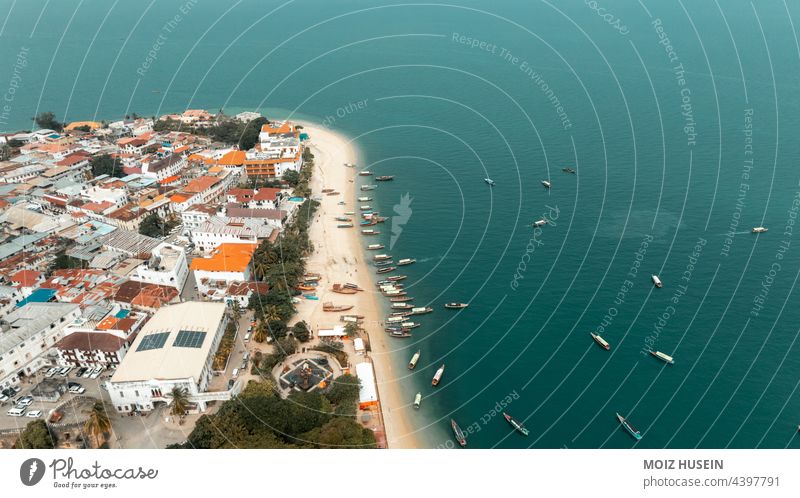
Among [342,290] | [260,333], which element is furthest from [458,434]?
[342,290]

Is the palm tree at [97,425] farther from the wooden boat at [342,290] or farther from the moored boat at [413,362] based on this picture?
the wooden boat at [342,290]

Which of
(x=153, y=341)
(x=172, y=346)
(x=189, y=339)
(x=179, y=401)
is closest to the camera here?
(x=179, y=401)

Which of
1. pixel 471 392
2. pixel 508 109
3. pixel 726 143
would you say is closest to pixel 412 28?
pixel 508 109

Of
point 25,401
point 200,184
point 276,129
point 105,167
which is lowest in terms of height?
point 25,401

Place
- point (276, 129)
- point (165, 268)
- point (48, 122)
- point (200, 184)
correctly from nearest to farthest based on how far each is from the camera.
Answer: point (165, 268)
point (200, 184)
point (276, 129)
point (48, 122)

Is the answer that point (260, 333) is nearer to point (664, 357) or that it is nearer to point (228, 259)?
point (228, 259)

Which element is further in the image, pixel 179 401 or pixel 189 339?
pixel 189 339

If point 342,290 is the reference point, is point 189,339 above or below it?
below

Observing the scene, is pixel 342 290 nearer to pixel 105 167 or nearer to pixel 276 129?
pixel 105 167

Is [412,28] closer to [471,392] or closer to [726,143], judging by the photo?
[726,143]
